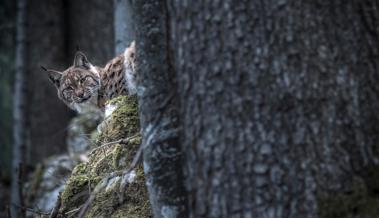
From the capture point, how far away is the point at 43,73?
1159 centimetres

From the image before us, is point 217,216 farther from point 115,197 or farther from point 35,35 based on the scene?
point 35,35

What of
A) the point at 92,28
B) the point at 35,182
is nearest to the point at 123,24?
the point at 35,182

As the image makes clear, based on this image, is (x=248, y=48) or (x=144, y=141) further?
(x=144, y=141)

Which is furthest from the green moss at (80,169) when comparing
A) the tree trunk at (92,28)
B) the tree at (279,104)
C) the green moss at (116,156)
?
the tree trunk at (92,28)

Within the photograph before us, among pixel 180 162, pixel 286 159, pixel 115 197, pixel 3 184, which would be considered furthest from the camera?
pixel 3 184

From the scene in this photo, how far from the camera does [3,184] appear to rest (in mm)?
11102

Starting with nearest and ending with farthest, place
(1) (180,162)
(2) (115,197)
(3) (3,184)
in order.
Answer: (1) (180,162)
(2) (115,197)
(3) (3,184)

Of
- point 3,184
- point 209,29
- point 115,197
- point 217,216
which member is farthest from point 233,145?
point 3,184

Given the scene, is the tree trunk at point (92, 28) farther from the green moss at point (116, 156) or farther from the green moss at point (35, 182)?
the green moss at point (116, 156)

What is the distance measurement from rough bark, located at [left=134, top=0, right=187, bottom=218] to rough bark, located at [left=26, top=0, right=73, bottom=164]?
8.44m

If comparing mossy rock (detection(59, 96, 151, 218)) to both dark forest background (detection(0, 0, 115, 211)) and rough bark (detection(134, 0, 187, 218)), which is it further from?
dark forest background (detection(0, 0, 115, 211))

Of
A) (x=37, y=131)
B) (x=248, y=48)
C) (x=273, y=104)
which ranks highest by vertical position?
(x=37, y=131)

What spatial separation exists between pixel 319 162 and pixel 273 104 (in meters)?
0.31

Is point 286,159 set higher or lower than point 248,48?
lower
